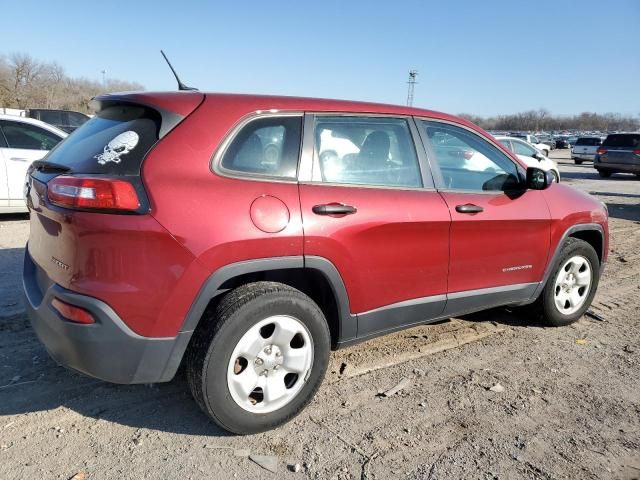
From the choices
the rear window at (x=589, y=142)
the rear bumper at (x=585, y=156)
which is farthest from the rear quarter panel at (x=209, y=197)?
the rear window at (x=589, y=142)

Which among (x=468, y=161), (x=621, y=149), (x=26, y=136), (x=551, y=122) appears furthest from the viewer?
Answer: (x=551, y=122)

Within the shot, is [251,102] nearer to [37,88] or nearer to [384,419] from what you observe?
[384,419]

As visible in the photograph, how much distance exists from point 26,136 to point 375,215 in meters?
6.74

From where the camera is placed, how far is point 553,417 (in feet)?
9.84

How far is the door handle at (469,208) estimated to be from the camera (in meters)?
3.39

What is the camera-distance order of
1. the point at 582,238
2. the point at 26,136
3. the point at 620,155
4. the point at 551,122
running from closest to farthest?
the point at 582,238 < the point at 26,136 < the point at 620,155 < the point at 551,122

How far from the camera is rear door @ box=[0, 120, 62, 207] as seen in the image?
7.37 meters

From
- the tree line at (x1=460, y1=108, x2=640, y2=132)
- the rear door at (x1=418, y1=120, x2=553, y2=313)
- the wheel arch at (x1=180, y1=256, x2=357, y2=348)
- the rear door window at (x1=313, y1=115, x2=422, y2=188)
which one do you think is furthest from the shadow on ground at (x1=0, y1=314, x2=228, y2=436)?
the tree line at (x1=460, y1=108, x2=640, y2=132)

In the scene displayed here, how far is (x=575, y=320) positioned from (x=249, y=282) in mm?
3155

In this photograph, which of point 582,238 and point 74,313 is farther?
point 582,238

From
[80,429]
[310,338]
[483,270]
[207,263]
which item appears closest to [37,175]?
[207,263]

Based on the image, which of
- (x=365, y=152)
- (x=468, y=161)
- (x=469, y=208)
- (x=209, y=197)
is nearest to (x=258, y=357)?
(x=209, y=197)

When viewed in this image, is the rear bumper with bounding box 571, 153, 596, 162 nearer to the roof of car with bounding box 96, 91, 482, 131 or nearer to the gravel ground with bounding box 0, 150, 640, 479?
the gravel ground with bounding box 0, 150, 640, 479

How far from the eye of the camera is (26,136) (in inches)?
301
